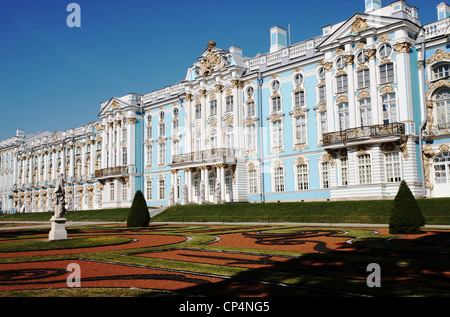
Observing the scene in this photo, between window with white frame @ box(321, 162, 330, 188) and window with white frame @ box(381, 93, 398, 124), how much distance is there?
6033 millimetres

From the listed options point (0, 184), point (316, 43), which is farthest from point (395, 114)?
point (0, 184)

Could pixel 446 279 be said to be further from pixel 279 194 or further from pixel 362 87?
pixel 279 194

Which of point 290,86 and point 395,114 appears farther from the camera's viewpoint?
point 290,86

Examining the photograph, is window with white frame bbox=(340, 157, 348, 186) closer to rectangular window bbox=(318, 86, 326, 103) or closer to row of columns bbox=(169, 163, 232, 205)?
rectangular window bbox=(318, 86, 326, 103)

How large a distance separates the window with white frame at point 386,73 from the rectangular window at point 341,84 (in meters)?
2.92

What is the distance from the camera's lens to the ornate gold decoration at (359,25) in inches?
1272

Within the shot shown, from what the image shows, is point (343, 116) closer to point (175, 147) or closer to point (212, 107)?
point (212, 107)

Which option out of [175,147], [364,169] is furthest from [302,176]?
[175,147]

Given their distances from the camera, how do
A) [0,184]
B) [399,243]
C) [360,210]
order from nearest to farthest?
1. [399,243]
2. [360,210]
3. [0,184]

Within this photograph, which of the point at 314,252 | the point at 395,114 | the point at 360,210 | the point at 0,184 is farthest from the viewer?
the point at 0,184

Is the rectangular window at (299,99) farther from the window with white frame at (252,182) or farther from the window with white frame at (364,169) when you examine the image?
the window with white frame at (364,169)

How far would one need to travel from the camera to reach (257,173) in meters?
40.1

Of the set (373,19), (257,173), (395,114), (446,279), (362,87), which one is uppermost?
(373,19)

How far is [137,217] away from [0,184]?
7015cm
